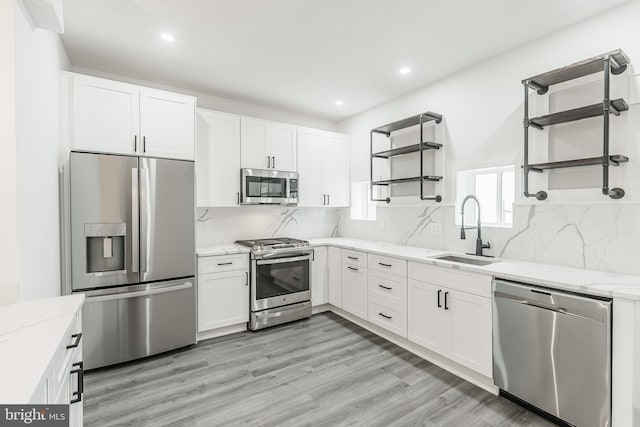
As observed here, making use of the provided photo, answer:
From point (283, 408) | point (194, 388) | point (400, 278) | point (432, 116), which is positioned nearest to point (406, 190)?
point (432, 116)

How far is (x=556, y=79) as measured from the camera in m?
2.30

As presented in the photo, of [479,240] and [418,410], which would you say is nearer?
[418,410]

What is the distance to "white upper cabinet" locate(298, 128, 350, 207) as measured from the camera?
13.6ft

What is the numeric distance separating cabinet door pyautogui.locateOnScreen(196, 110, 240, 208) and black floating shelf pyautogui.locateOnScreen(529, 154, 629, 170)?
2979 mm

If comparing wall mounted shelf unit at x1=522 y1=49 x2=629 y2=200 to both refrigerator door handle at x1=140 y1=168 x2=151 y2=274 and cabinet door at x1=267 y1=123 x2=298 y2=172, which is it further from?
refrigerator door handle at x1=140 y1=168 x2=151 y2=274

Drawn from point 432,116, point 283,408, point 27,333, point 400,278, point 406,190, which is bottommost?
point 283,408

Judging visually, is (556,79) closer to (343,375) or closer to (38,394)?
(343,375)

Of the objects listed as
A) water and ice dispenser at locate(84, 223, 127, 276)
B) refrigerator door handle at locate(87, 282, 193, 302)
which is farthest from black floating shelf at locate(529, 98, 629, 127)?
water and ice dispenser at locate(84, 223, 127, 276)

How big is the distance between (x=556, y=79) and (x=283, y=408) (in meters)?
3.22

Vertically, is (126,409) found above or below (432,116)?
below

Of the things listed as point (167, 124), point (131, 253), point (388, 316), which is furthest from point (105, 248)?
point (388, 316)

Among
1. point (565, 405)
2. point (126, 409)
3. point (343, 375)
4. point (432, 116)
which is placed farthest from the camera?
point (432, 116)

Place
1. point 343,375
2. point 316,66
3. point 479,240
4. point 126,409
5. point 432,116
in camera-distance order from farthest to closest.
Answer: point 432,116 < point 316,66 < point 479,240 < point 343,375 < point 126,409

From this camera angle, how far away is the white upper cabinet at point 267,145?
12.0 feet
